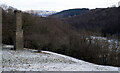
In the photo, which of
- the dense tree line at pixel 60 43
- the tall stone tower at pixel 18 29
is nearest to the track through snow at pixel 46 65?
the tall stone tower at pixel 18 29

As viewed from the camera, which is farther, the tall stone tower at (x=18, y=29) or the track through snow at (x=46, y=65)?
the tall stone tower at (x=18, y=29)

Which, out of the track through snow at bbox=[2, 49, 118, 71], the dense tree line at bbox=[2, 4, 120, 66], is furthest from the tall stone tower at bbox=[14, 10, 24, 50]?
the track through snow at bbox=[2, 49, 118, 71]

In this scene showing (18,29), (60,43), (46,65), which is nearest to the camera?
(46,65)

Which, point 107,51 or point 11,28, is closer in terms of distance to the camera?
point 107,51

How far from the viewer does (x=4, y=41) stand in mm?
23016

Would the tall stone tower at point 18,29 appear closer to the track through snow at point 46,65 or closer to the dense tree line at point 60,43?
the dense tree line at point 60,43

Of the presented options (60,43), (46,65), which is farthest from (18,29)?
(60,43)

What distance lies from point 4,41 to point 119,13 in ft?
185

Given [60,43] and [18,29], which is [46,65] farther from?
[60,43]

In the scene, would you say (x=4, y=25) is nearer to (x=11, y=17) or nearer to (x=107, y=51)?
(x=11, y=17)

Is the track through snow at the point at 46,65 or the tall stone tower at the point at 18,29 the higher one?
the tall stone tower at the point at 18,29

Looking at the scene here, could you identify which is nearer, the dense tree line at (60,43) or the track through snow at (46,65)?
the track through snow at (46,65)

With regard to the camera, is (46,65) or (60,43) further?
(60,43)

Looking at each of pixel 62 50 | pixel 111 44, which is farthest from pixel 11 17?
pixel 111 44
